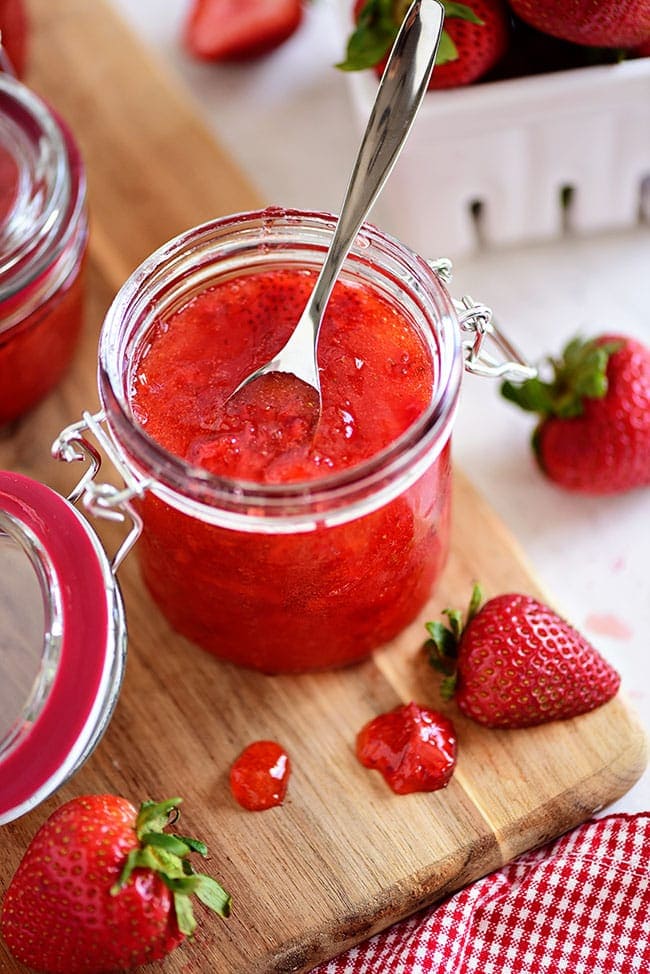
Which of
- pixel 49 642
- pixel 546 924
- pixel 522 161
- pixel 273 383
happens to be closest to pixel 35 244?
pixel 273 383

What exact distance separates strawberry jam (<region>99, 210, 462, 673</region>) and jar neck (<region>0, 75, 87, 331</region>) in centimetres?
29

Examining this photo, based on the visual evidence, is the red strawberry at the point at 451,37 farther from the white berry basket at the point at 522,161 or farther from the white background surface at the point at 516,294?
the white background surface at the point at 516,294

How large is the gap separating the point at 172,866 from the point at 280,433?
503 millimetres

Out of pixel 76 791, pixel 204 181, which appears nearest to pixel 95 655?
pixel 76 791

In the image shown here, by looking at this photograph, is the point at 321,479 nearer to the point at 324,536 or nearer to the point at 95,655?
the point at 324,536

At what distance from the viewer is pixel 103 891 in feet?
4.56

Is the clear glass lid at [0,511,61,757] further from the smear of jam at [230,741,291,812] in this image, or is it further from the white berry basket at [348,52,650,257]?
the white berry basket at [348,52,650,257]

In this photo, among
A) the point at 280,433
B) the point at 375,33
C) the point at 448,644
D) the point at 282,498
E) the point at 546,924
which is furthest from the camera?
the point at 375,33

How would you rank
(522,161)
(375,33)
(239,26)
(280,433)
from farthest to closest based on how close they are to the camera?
1. (239,26)
2. (522,161)
3. (375,33)
4. (280,433)

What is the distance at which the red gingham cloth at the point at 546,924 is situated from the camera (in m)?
1.53

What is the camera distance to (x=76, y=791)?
160 centimetres

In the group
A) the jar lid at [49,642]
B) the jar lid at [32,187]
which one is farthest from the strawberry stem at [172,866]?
the jar lid at [32,187]

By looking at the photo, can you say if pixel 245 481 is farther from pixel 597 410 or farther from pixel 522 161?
pixel 522 161

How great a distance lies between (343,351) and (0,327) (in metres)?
0.53
